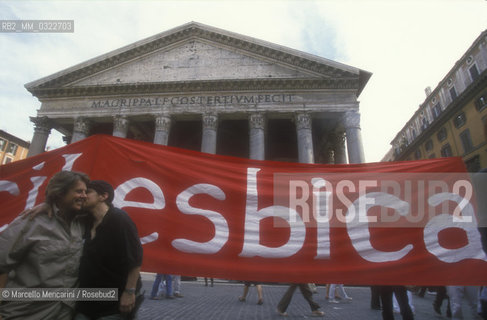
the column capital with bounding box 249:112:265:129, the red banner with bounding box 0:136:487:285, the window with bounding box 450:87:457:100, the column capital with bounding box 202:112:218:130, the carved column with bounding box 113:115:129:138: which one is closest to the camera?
the red banner with bounding box 0:136:487:285

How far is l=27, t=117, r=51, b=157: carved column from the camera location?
674 inches

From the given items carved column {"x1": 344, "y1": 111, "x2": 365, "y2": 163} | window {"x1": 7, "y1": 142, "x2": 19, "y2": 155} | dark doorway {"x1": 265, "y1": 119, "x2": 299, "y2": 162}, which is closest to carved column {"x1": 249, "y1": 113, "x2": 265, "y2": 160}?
dark doorway {"x1": 265, "y1": 119, "x2": 299, "y2": 162}

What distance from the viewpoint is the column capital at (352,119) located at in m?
15.4

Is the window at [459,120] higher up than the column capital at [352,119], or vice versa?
the window at [459,120]

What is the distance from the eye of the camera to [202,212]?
3.06 metres

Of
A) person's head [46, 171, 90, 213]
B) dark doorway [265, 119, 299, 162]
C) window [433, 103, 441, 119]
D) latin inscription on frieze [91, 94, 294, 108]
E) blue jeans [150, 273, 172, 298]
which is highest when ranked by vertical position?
window [433, 103, 441, 119]

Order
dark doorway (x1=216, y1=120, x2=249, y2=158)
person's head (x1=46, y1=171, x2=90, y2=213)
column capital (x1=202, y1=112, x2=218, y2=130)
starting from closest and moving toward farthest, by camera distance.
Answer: person's head (x1=46, y1=171, x2=90, y2=213), column capital (x1=202, y1=112, x2=218, y2=130), dark doorway (x1=216, y1=120, x2=249, y2=158)

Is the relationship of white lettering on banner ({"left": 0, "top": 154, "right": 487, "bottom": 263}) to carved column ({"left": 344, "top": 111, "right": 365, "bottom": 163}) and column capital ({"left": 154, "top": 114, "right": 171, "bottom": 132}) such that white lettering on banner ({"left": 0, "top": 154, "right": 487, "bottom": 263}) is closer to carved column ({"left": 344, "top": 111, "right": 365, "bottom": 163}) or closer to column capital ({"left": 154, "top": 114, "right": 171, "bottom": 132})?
carved column ({"left": 344, "top": 111, "right": 365, "bottom": 163})

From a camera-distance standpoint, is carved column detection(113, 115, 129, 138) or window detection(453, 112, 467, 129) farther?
window detection(453, 112, 467, 129)

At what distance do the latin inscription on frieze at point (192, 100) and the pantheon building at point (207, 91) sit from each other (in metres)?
0.06

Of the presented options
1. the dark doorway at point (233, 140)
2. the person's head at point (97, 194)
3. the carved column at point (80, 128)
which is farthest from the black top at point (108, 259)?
the dark doorway at point (233, 140)

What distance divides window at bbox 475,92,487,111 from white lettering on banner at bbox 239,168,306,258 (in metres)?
28.4

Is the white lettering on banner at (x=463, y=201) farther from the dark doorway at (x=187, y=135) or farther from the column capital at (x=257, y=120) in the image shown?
the dark doorway at (x=187, y=135)

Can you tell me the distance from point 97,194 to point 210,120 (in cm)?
1425
